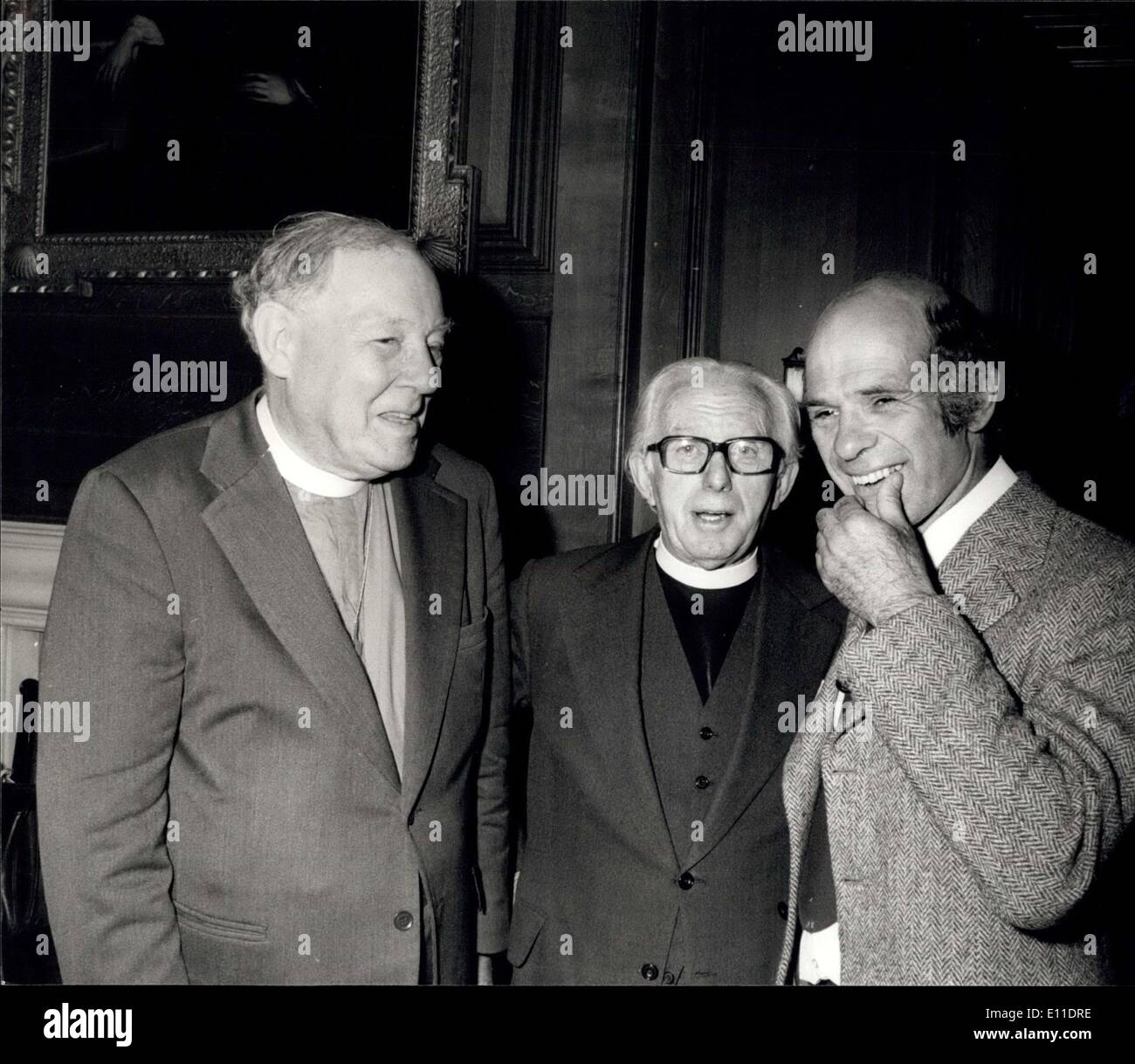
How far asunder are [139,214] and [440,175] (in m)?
0.95

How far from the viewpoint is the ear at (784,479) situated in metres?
2.01

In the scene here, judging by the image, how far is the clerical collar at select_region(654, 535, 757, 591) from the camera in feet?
6.61

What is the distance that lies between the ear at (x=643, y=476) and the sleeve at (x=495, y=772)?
0.33m

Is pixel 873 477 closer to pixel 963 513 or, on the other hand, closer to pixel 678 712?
pixel 963 513

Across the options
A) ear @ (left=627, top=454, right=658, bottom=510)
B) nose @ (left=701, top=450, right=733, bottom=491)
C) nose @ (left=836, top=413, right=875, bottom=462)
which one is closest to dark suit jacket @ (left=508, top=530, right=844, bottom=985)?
ear @ (left=627, top=454, right=658, bottom=510)

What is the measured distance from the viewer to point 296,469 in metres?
1.95

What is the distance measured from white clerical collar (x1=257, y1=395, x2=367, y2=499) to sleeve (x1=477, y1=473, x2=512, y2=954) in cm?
36

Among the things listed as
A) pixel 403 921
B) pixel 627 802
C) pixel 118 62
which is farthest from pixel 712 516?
pixel 118 62

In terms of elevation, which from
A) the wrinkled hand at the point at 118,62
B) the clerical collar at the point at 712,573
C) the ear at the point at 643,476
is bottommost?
the clerical collar at the point at 712,573

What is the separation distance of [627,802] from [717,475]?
2.02 feet

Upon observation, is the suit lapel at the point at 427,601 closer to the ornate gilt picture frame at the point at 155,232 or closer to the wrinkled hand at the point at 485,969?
the wrinkled hand at the point at 485,969

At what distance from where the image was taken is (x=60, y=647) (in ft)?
5.65

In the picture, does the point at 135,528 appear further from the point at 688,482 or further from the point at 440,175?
the point at 440,175

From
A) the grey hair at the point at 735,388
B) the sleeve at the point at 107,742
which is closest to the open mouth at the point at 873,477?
the grey hair at the point at 735,388
